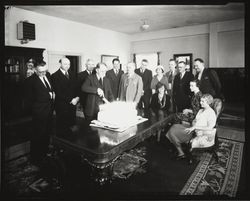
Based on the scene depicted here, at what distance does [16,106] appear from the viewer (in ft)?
16.7

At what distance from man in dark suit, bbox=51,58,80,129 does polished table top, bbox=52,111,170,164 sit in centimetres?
115

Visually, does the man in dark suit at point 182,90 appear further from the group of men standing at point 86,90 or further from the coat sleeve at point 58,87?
the coat sleeve at point 58,87

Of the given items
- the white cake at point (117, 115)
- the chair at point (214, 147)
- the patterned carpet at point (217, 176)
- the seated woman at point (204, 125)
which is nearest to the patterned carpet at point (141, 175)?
the patterned carpet at point (217, 176)

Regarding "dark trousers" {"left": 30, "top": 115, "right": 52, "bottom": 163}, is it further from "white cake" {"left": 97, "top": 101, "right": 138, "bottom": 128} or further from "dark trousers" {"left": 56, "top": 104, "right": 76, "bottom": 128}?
"white cake" {"left": 97, "top": 101, "right": 138, "bottom": 128}

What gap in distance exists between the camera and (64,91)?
342 cm

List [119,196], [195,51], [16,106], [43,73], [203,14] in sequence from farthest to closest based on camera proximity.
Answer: [195,51] < [203,14] < [16,106] < [43,73] < [119,196]

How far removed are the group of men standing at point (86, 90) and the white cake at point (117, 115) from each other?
1.37 feet

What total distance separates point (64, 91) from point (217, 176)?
266 centimetres

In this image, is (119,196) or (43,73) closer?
(119,196)

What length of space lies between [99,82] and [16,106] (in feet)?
9.91

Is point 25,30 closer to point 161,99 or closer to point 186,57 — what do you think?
point 161,99
